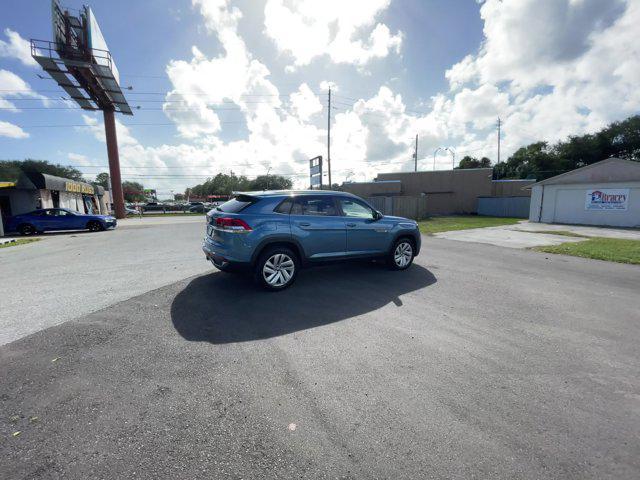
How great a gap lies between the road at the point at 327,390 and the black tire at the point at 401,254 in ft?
5.77

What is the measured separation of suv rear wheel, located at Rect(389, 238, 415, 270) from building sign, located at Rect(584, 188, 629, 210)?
20.2 metres

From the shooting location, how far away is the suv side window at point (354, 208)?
5.71m

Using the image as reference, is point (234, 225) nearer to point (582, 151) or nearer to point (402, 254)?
point (402, 254)

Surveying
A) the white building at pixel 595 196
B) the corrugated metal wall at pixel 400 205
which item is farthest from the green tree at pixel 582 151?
the corrugated metal wall at pixel 400 205

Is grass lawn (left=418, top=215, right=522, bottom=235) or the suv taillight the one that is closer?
the suv taillight

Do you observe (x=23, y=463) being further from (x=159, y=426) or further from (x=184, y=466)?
(x=184, y=466)

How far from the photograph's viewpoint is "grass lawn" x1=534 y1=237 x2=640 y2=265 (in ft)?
26.8

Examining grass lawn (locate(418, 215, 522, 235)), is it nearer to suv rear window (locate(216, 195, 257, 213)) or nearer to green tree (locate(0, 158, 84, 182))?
suv rear window (locate(216, 195, 257, 213))

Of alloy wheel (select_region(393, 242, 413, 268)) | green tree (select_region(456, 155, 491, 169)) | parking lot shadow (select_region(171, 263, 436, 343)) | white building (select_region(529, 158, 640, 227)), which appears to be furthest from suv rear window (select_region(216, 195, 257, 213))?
green tree (select_region(456, 155, 491, 169))

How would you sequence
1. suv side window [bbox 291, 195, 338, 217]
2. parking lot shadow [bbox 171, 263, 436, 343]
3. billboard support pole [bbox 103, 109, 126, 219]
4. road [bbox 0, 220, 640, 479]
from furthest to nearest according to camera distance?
A: billboard support pole [bbox 103, 109, 126, 219], suv side window [bbox 291, 195, 338, 217], parking lot shadow [bbox 171, 263, 436, 343], road [bbox 0, 220, 640, 479]

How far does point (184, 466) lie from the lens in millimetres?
1786

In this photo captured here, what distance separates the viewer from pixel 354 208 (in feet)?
19.1

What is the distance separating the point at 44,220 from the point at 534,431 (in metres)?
21.9

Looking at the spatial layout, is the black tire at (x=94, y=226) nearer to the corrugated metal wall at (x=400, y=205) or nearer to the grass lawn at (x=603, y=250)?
the corrugated metal wall at (x=400, y=205)
